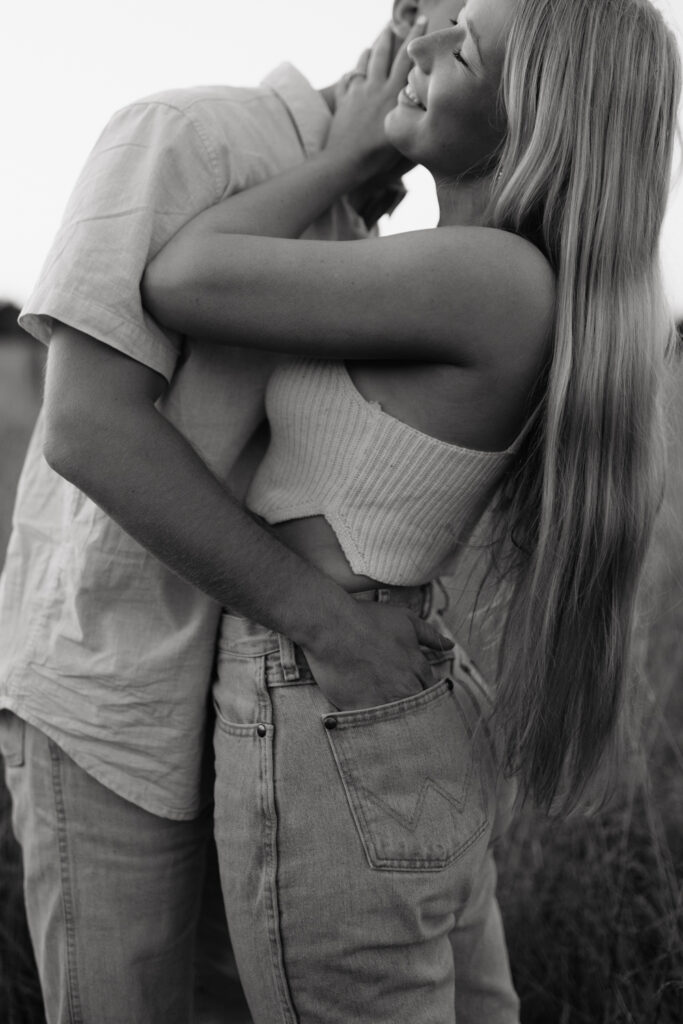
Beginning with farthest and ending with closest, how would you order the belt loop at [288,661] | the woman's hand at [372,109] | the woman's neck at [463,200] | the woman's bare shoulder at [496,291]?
the woman's hand at [372,109], the woman's neck at [463,200], the belt loop at [288,661], the woman's bare shoulder at [496,291]

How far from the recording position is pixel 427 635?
5.24 ft

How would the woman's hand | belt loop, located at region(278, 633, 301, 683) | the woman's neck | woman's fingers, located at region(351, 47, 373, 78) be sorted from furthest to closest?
woman's fingers, located at region(351, 47, 373, 78), the woman's hand, the woman's neck, belt loop, located at region(278, 633, 301, 683)

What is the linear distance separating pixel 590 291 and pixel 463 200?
0.32 m

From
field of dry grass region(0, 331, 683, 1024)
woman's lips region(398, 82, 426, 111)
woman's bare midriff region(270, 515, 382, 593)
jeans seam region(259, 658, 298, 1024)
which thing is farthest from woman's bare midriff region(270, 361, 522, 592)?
field of dry grass region(0, 331, 683, 1024)

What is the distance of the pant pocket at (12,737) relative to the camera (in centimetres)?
167

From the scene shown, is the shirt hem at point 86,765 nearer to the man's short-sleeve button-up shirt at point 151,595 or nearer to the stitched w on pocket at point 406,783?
the man's short-sleeve button-up shirt at point 151,595

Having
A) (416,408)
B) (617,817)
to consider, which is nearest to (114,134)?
(416,408)

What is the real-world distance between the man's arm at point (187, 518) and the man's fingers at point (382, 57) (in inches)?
30.0

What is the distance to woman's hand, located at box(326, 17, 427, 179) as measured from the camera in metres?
1.76

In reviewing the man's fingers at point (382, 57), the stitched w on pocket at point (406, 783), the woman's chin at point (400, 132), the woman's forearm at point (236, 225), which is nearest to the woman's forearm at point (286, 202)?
the woman's forearm at point (236, 225)

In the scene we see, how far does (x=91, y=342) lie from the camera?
1.45 m

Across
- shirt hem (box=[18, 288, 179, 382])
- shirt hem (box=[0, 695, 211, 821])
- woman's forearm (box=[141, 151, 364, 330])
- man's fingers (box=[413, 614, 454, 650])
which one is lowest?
shirt hem (box=[0, 695, 211, 821])

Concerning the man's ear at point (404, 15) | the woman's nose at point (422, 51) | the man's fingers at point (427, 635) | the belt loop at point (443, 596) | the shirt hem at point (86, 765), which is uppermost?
the man's ear at point (404, 15)

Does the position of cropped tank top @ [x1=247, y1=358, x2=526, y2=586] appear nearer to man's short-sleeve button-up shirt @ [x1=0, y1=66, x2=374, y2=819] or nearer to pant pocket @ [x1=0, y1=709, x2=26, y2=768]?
man's short-sleeve button-up shirt @ [x1=0, y1=66, x2=374, y2=819]
